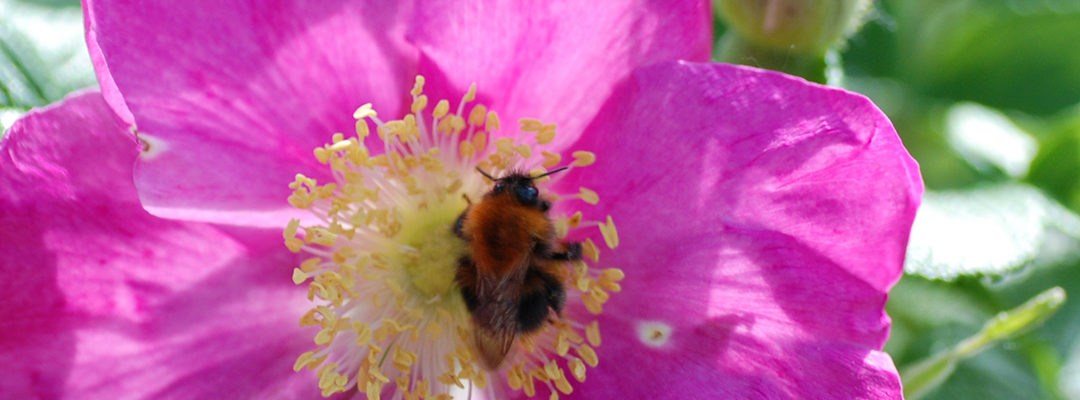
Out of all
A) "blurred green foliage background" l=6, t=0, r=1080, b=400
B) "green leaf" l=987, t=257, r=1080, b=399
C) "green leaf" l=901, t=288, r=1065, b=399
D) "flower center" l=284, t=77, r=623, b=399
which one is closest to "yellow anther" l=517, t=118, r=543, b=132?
"flower center" l=284, t=77, r=623, b=399

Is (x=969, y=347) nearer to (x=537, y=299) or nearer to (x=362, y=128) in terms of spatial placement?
(x=537, y=299)

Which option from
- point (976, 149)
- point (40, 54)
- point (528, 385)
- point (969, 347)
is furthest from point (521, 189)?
point (976, 149)

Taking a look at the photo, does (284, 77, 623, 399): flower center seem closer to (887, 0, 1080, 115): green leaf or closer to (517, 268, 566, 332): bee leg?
(517, 268, 566, 332): bee leg

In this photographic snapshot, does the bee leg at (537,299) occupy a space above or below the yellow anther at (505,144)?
below

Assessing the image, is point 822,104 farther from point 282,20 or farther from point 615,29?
point 282,20

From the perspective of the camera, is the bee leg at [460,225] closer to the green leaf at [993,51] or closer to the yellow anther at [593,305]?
the yellow anther at [593,305]

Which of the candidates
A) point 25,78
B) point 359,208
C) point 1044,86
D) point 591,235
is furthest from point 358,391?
point 1044,86

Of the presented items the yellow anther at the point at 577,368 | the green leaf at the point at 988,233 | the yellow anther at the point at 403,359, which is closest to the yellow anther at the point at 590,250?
the yellow anther at the point at 577,368
